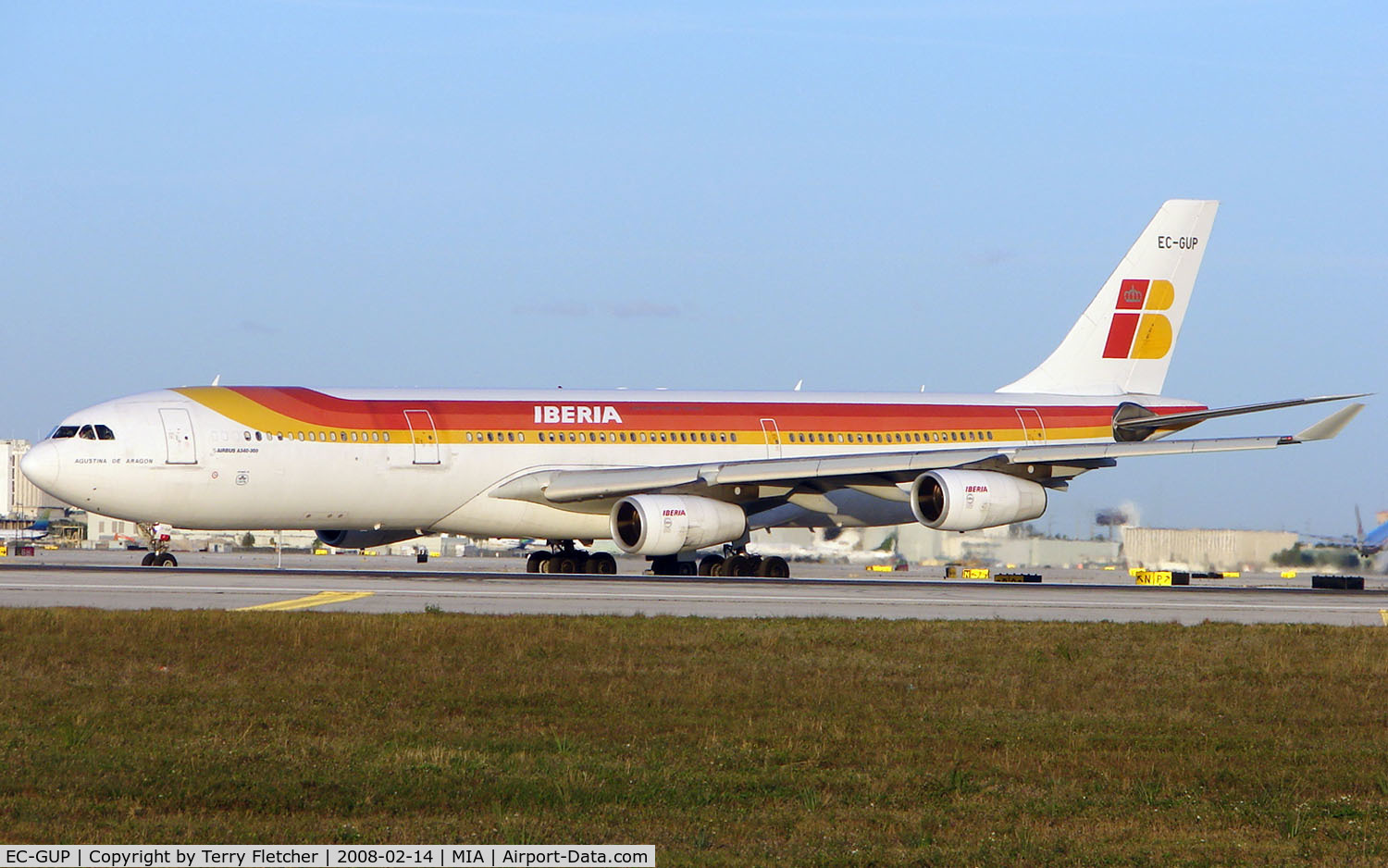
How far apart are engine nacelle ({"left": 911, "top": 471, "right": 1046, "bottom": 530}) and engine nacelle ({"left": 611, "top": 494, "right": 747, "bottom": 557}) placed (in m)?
4.09

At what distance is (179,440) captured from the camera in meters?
32.2

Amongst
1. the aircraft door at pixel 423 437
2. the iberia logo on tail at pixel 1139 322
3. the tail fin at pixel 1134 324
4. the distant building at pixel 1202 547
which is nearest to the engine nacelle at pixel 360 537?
the aircraft door at pixel 423 437

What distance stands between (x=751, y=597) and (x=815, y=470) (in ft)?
24.4

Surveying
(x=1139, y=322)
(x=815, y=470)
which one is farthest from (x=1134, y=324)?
(x=815, y=470)

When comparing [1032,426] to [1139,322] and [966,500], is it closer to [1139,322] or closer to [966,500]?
[1139,322]

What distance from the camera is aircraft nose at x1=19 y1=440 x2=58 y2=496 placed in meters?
31.8

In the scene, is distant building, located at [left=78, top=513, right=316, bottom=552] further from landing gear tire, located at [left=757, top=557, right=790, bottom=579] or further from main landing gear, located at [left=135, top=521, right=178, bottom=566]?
landing gear tire, located at [left=757, top=557, right=790, bottom=579]

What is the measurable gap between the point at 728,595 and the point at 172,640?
11.9 metres

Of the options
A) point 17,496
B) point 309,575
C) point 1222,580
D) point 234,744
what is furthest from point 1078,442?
point 17,496

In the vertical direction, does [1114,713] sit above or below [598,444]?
below

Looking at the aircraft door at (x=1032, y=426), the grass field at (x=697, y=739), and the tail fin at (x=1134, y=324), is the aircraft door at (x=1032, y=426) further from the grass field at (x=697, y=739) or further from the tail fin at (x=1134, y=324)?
the grass field at (x=697, y=739)

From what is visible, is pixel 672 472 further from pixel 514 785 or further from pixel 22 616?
pixel 514 785

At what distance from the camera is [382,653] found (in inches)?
695

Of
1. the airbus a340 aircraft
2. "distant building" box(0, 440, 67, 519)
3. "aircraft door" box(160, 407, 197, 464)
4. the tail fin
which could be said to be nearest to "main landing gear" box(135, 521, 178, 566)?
the airbus a340 aircraft
